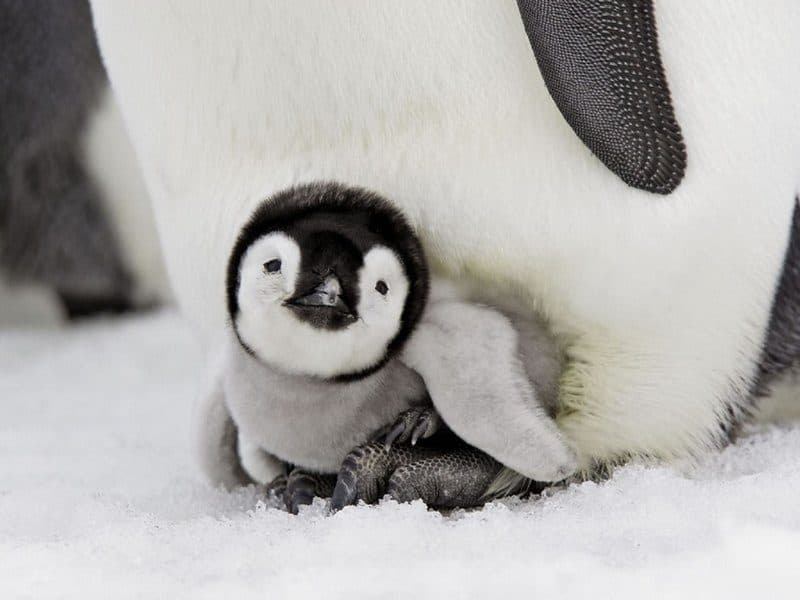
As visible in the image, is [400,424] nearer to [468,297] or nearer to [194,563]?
[468,297]

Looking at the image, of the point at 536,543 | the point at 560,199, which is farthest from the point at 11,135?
the point at 536,543

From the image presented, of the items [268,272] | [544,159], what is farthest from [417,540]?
[544,159]

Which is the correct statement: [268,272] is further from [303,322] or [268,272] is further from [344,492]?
[344,492]

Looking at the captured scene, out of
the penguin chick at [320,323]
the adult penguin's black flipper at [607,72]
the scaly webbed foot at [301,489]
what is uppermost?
the adult penguin's black flipper at [607,72]

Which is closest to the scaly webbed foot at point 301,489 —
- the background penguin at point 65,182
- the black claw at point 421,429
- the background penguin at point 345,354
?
the background penguin at point 345,354

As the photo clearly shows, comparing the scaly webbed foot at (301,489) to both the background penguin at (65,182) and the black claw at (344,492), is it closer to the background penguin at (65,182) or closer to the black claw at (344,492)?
the black claw at (344,492)

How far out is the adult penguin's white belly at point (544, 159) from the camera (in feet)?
4.38

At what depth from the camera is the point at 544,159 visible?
134 centimetres

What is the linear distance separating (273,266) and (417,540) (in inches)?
11.5

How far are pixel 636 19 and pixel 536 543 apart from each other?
1.66 feet

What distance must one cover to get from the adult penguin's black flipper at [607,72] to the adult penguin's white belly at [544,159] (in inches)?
1.8

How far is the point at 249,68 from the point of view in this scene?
137cm

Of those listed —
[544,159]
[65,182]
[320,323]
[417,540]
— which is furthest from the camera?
[65,182]

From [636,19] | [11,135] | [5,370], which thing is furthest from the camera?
[11,135]
